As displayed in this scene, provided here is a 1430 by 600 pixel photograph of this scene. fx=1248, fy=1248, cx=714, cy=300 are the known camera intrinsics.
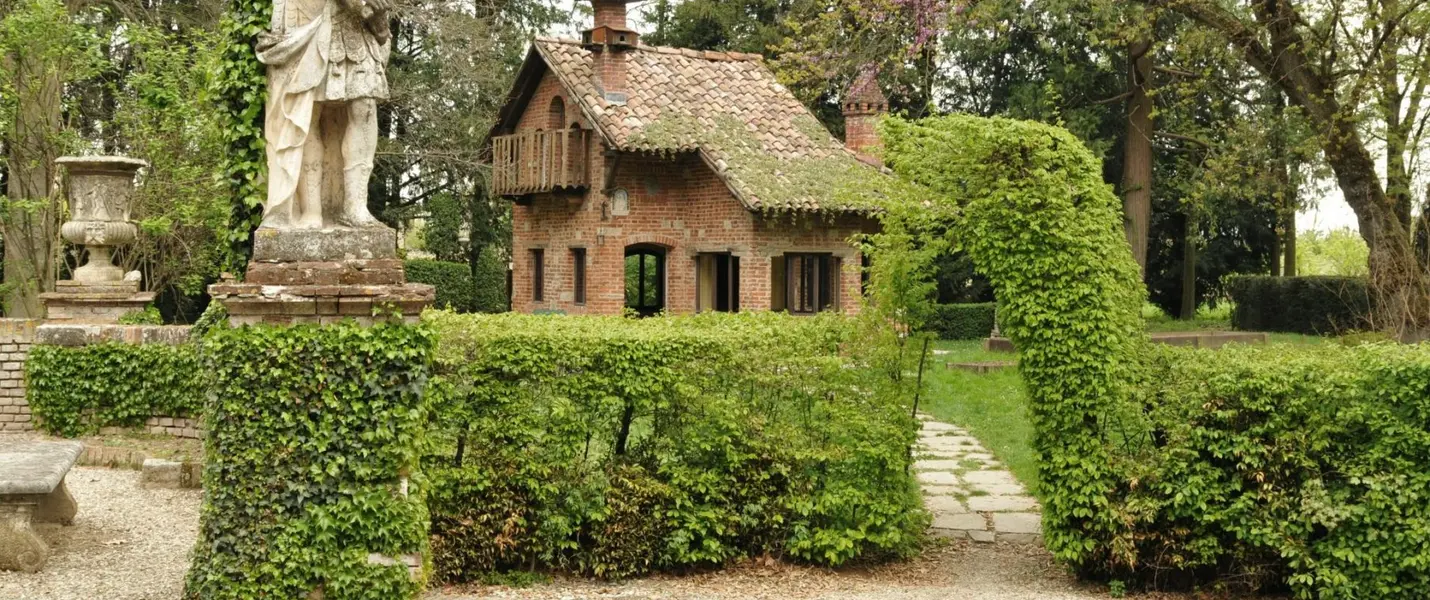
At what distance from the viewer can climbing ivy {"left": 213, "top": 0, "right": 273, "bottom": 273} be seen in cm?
752

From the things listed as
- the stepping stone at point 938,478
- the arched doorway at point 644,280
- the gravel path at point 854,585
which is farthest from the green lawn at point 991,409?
the arched doorway at point 644,280

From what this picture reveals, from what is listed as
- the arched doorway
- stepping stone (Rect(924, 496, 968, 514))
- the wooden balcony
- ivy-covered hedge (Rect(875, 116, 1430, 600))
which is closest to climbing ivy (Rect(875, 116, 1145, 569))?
ivy-covered hedge (Rect(875, 116, 1430, 600))

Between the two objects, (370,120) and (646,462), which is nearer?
(370,120)

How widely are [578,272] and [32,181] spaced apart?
33.5ft

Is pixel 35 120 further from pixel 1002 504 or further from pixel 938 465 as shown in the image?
pixel 1002 504

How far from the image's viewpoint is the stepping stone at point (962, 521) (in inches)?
368

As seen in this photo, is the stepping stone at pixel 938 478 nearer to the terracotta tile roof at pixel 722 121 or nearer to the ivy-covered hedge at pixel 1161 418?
the ivy-covered hedge at pixel 1161 418

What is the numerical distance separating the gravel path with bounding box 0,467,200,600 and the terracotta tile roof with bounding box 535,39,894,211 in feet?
43.1

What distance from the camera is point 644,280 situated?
2869cm

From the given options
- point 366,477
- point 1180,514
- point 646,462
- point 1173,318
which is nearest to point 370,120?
point 366,477

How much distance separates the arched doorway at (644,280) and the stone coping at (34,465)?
14665mm

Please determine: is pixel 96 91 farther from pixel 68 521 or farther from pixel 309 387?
pixel 309 387

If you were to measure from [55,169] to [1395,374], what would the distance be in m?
16.1

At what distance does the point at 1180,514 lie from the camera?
7.67 meters
